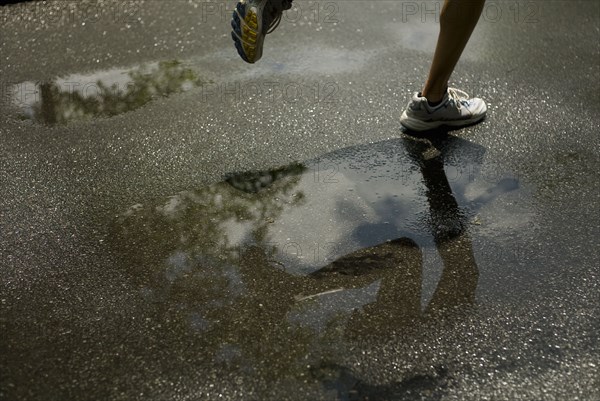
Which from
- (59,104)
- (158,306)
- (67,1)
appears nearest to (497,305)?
(158,306)

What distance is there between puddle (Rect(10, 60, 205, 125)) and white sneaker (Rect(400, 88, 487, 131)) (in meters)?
1.24

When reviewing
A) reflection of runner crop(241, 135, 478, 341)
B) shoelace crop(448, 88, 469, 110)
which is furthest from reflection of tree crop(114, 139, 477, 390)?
shoelace crop(448, 88, 469, 110)

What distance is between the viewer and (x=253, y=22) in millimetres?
3475

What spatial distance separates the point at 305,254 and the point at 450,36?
1.36 meters

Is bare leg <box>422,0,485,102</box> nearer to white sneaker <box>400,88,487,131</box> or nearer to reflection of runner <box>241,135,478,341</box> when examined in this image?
white sneaker <box>400,88,487,131</box>

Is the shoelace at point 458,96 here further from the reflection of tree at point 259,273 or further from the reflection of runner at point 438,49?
the reflection of tree at point 259,273

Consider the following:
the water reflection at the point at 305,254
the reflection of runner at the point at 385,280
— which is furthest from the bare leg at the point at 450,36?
the reflection of runner at the point at 385,280

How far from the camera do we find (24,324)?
105 inches

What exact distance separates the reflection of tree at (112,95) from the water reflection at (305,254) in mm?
924

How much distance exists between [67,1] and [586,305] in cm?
392

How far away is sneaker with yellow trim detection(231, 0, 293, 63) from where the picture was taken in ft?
11.4

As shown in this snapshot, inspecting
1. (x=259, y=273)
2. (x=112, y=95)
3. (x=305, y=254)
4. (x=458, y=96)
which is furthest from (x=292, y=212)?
(x=112, y=95)

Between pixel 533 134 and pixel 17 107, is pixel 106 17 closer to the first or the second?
pixel 17 107

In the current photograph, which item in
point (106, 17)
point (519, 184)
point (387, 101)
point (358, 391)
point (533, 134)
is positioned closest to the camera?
point (358, 391)
